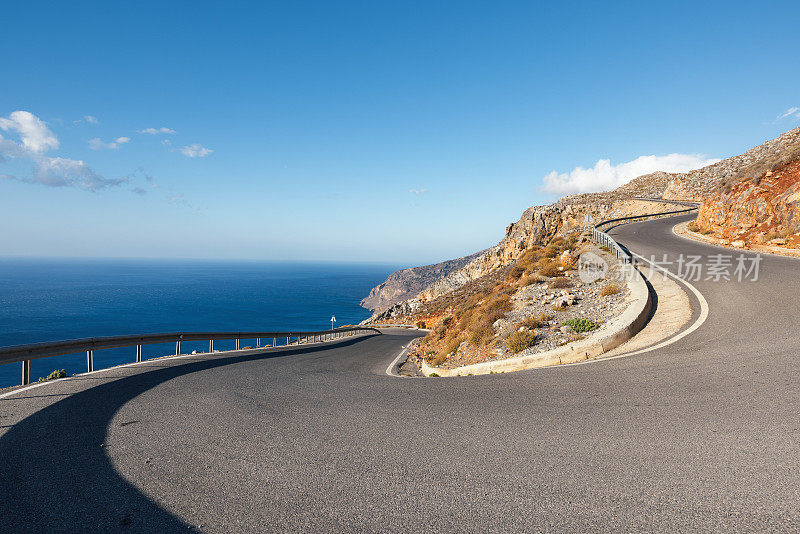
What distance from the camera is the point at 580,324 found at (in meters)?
10.1

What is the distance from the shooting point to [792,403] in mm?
4445

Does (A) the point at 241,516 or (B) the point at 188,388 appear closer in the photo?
(A) the point at 241,516

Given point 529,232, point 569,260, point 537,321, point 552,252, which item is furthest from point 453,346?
point 529,232

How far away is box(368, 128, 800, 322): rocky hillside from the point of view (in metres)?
19.6

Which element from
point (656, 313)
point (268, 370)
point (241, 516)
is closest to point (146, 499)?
point (241, 516)

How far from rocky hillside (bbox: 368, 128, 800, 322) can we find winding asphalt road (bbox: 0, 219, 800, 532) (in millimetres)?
19228

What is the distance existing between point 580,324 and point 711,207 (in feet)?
77.6

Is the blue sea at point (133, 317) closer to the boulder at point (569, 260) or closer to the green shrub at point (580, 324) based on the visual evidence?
the boulder at point (569, 260)

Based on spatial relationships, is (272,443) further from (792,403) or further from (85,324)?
(85,324)

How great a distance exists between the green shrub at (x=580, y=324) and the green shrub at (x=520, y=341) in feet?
3.64

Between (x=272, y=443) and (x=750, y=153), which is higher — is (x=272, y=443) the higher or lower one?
the lower one

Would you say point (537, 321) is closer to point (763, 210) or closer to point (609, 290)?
point (609, 290)

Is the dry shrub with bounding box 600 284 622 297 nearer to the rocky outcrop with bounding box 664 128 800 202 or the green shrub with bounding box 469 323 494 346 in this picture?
the green shrub with bounding box 469 323 494 346

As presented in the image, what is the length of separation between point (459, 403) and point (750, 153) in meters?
78.8
